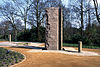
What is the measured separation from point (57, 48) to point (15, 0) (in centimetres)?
2106

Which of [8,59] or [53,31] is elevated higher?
[53,31]

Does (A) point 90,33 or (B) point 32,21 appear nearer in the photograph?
(A) point 90,33

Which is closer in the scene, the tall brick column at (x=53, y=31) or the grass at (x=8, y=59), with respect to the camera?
the grass at (x=8, y=59)

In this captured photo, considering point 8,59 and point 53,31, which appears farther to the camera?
point 53,31

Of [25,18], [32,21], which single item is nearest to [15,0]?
[25,18]

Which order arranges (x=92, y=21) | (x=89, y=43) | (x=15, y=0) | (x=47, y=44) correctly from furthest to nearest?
(x=15, y=0)
(x=92, y=21)
(x=89, y=43)
(x=47, y=44)

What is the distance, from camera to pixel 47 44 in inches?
404

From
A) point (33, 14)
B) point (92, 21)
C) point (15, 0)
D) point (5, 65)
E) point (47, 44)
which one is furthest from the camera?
point (15, 0)

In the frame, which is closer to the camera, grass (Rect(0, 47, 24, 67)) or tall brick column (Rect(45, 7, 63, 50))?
grass (Rect(0, 47, 24, 67))

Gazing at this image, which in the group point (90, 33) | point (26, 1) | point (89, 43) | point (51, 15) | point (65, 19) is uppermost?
point (26, 1)

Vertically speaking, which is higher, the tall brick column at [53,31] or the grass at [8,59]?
the tall brick column at [53,31]

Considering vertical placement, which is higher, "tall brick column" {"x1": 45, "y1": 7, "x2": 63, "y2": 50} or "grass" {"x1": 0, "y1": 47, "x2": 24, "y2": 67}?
"tall brick column" {"x1": 45, "y1": 7, "x2": 63, "y2": 50}

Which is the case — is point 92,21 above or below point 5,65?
above

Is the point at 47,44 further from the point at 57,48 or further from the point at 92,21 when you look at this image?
the point at 92,21
